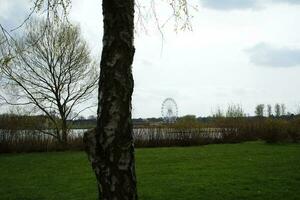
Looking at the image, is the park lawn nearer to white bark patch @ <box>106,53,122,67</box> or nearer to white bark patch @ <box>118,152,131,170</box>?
white bark patch @ <box>118,152,131,170</box>

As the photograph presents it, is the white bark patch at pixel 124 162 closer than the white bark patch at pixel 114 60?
Yes

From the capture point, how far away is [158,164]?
2016 centimetres

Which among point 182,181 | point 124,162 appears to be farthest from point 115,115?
point 182,181

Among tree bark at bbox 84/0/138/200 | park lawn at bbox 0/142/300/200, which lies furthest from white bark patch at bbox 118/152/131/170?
park lawn at bbox 0/142/300/200

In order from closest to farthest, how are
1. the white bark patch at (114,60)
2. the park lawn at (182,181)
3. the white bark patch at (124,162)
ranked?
1. the white bark patch at (124,162)
2. the white bark patch at (114,60)
3. the park lawn at (182,181)

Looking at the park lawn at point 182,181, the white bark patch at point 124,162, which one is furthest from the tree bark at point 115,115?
the park lawn at point 182,181

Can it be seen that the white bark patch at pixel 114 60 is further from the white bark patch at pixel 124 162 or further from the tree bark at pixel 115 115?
the white bark patch at pixel 124 162

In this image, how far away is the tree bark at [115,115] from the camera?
14.8 ft

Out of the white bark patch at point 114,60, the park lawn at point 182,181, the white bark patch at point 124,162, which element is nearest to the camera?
the white bark patch at point 124,162

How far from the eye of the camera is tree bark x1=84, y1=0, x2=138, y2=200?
178 inches

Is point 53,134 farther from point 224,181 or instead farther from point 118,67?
point 118,67

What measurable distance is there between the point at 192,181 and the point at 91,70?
25043 millimetres

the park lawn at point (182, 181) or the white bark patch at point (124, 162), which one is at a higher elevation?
the white bark patch at point (124, 162)

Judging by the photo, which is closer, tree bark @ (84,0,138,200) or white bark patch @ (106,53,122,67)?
tree bark @ (84,0,138,200)
